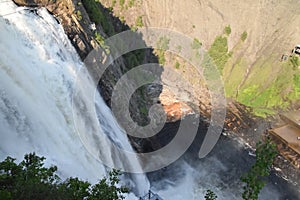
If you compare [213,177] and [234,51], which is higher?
[234,51]

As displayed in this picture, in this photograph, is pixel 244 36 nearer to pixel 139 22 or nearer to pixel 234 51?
pixel 234 51

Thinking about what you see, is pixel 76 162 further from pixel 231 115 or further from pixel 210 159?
pixel 231 115

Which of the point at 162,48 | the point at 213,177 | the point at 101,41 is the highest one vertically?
the point at 101,41

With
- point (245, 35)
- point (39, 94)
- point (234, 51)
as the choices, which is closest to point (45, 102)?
point (39, 94)

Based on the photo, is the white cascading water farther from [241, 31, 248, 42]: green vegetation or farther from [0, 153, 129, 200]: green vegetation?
[241, 31, 248, 42]: green vegetation

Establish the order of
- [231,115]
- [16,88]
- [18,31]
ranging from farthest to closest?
[231,115] < [18,31] < [16,88]

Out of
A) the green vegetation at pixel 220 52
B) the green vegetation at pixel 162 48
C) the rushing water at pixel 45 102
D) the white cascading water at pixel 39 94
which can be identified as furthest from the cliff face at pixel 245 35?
the white cascading water at pixel 39 94

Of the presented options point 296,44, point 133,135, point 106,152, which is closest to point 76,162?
point 106,152
